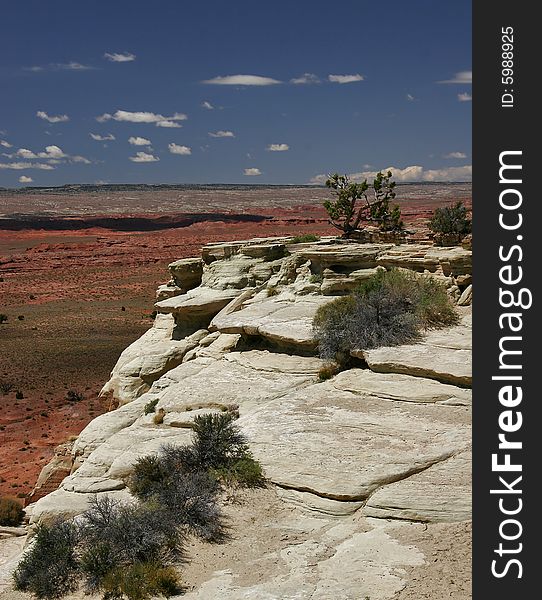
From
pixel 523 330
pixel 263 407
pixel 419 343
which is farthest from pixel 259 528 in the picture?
pixel 419 343

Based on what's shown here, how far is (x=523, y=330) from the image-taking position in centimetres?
545

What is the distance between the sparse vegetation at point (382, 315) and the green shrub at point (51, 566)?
706 centimetres

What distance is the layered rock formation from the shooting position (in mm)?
8180

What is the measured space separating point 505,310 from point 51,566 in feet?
23.3

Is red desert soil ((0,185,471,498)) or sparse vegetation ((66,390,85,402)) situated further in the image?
sparse vegetation ((66,390,85,402))

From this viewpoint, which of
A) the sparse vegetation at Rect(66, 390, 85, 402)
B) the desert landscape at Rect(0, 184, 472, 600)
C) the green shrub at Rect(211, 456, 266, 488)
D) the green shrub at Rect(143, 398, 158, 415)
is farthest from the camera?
the sparse vegetation at Rect(66, 390, 85, 402)

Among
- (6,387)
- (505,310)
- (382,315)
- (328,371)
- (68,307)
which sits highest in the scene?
(505,310)

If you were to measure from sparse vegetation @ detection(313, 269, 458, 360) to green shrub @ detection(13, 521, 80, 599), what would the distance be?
706cm

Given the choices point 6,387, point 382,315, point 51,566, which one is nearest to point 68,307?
point 6,387

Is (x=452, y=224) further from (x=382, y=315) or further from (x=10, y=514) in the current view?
(x=10, y=514)

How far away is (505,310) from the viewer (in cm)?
547

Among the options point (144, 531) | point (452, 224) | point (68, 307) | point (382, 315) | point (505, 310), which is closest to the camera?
point (505, 310)

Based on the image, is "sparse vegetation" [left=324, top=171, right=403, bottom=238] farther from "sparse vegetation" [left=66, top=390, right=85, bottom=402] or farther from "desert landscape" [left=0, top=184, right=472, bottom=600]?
"sparse vegetation" [left=66, top=390, right=85, bottom=402]

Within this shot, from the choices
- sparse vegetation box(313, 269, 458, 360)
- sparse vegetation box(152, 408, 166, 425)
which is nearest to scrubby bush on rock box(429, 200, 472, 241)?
sparse vegetation box(313, 269, 458, 360)
